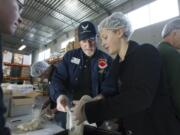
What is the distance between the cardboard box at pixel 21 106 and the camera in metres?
1.72

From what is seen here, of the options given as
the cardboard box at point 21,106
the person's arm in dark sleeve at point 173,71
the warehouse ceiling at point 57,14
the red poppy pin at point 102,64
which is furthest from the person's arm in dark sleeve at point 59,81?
the warehouse ceiling at point 57,14

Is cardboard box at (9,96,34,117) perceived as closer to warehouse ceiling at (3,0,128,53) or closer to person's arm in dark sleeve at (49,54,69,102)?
person's arm in dark sleeve at (49,54,69,102)

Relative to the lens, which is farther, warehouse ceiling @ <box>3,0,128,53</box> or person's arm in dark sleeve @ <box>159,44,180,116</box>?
warehouse ceiling @ <box>3,0,128,53</box>

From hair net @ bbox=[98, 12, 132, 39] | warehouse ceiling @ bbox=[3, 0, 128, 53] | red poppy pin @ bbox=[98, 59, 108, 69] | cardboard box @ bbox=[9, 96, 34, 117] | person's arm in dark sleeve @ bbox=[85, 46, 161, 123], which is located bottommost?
cardboard box @ bbox=[9, 96, 34, 117]

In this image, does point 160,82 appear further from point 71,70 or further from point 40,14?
point 40,14

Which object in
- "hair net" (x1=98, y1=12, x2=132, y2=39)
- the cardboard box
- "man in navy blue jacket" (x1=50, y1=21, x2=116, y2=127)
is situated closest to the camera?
"hair net" (x1=98, y1=12, x2=132, y2=39)

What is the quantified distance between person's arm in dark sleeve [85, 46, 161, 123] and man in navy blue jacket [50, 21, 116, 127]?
0.69 metres

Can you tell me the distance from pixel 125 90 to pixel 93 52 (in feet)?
2.85

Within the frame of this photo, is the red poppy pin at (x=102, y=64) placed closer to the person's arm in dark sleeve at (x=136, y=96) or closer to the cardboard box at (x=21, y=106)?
the person's arm in dark sleeve at (x=136, y=96)

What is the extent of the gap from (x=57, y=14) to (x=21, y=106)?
15.0 ft

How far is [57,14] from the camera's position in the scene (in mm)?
5711

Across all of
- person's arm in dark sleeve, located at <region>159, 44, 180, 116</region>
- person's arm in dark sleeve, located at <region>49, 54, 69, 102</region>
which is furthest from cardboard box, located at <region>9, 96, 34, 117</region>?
person's arm in dark sleeve, located at <region>159, 44, 180, 116</region>

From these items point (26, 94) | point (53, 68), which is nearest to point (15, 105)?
point (26, 94)

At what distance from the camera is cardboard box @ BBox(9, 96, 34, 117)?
1.72 m
